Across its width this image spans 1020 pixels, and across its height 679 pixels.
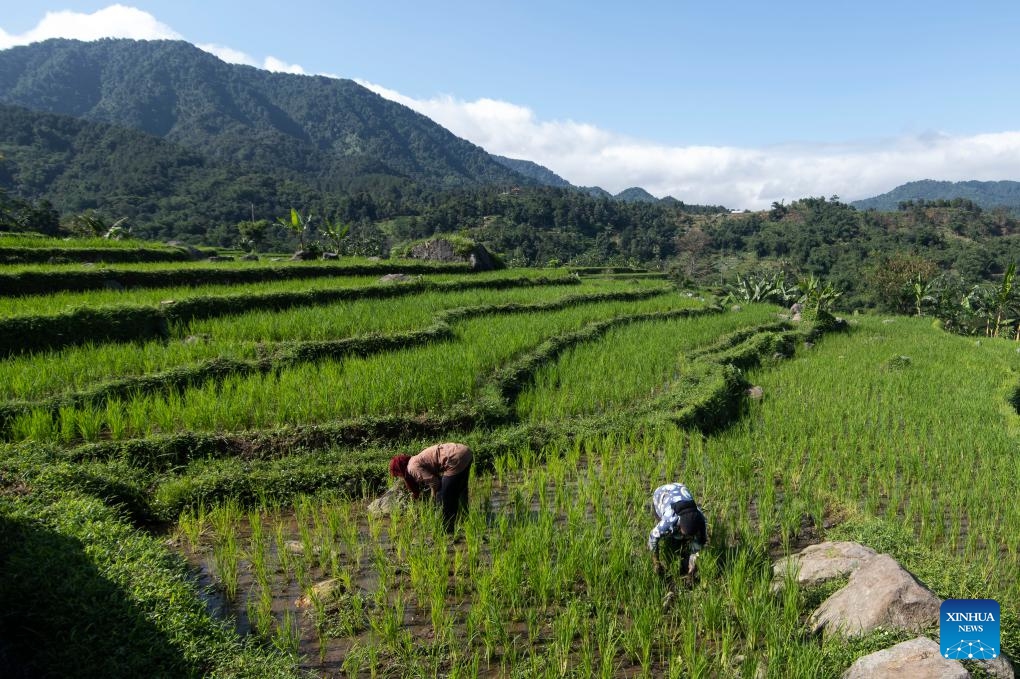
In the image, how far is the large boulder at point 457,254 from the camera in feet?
76.5

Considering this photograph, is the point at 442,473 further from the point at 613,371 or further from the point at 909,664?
the point at 613,371

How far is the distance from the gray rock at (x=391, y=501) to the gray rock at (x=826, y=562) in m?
Answer: 3.08

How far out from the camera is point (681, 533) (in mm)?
3887

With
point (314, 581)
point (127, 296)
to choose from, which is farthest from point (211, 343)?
point (314, 581)

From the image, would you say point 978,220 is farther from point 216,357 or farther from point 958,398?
point 216,357

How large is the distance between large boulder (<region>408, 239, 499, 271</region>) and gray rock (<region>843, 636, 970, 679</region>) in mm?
20951

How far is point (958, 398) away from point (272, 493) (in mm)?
10565

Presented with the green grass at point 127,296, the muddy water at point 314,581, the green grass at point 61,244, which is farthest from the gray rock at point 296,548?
the green grass at point 61,244

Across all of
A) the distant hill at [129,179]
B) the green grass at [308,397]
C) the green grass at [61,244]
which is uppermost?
the distant hill at [129,179]

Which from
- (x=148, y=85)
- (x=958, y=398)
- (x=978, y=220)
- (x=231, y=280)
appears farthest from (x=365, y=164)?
(x=958, y=398)

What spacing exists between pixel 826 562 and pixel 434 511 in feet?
9.85

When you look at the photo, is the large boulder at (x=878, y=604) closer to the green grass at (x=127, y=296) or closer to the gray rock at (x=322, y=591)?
the gray rock at (x=322, y=591)

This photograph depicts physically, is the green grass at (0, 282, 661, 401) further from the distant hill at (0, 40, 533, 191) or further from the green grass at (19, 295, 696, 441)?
the distant hill at (0, 40, 533, 191)

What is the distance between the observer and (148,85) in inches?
6639
